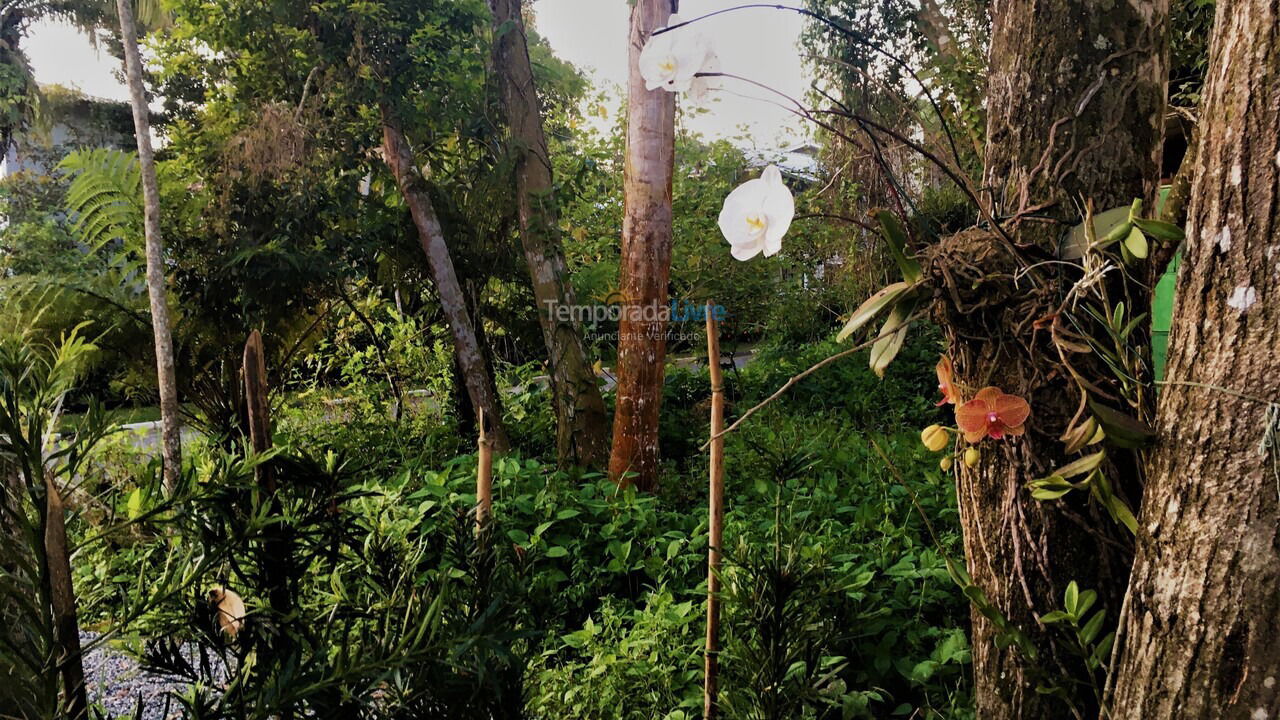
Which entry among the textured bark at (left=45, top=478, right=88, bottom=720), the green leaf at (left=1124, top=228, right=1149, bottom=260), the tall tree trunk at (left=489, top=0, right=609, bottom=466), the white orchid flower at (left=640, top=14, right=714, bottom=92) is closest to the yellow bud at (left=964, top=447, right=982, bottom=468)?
the green leaf at (left=1124, top=228, right=1149, bottom=260)

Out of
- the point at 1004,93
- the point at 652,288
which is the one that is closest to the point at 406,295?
the point at 652,288

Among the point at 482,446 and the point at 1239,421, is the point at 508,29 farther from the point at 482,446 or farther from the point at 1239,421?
the point at 1239,421

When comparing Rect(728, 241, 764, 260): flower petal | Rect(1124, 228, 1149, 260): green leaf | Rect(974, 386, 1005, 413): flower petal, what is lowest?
Rect(974, 386, 1005, 413): flower petal

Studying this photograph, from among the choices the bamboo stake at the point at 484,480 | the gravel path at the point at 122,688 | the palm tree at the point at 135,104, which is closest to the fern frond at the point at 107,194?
the palm tree at the point at 135,104

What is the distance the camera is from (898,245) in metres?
1.02

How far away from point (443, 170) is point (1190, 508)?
432cm

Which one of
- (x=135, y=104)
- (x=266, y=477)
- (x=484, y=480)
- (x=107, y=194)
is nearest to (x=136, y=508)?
(x=266, y=477)

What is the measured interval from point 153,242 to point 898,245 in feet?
12.4

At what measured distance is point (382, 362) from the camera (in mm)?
4719

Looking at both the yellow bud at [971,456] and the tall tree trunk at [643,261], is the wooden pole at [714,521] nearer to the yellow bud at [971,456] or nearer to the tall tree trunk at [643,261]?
the yellow bud at [971,456]

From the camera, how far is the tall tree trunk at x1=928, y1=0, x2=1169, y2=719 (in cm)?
106

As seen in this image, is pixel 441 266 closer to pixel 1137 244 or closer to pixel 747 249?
pixel 747 249

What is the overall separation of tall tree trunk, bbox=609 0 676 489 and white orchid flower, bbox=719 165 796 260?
2.06m

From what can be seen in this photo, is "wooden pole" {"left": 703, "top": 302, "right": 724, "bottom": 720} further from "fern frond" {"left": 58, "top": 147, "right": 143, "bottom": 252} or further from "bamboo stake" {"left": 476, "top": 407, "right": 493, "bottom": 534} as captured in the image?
"fern frond" {"left": 58, "top": 147, "right": 143, "bottom": 252}
